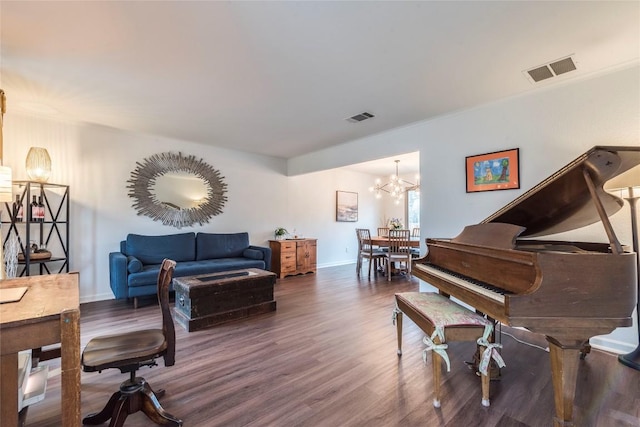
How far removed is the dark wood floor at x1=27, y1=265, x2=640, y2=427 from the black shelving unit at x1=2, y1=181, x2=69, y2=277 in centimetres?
121

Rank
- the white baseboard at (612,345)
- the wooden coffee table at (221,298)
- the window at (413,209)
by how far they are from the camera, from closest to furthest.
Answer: the white baseboard at (612,345)
the wooden coffee table at (221,298)
the window at (413,209)

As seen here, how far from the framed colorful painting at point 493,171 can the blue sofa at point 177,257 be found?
3.38m

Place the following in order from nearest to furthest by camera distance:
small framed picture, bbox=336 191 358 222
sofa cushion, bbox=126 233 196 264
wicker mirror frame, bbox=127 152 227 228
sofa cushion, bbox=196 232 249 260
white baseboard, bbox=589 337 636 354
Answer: white baseboard, bbox=589 337 636 354, sofa cushion, bbox=126 233 196 264, wicker mirror frame, bbox=127 152 227 228, sofa cushion, bbox=196 232 249 260, small framed picture, bbox=336 191 358 222

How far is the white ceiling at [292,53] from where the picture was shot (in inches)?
73.2

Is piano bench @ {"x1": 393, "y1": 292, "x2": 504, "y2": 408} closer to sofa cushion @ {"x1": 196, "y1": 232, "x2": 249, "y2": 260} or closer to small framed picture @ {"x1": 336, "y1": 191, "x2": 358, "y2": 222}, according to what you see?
sofa cushion @ {"x1": 196, "y1": 232, "x2": 249, "y2": 260}

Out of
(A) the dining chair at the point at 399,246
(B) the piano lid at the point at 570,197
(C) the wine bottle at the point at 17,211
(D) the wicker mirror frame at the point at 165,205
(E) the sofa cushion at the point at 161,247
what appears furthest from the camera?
(A) the dining chair at the point at 399,246

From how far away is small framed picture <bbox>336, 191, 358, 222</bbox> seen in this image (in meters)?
7.45

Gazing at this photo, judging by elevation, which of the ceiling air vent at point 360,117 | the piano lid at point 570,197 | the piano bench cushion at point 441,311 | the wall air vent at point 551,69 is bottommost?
the piano bench cushion at point 441,311

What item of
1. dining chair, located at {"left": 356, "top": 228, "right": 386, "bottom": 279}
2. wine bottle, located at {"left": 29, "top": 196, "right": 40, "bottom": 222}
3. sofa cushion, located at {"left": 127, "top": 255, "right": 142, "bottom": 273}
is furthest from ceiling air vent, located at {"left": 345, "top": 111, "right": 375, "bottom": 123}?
wine bottle, located at {"left": 29, "top": 196, "right": 40, "bottom": 222}

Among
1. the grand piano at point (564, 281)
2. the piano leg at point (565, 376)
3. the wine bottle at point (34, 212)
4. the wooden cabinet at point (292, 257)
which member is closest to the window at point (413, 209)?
the wooden cabinet at point (292, 257)

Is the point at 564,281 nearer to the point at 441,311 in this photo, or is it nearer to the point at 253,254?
the point at 441,311

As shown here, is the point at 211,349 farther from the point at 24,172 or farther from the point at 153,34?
the point at 24,172

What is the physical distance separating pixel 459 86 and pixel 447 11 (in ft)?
3.91

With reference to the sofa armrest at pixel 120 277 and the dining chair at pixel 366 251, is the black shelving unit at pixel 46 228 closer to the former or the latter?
the sofa armrest at pixel 120 277
